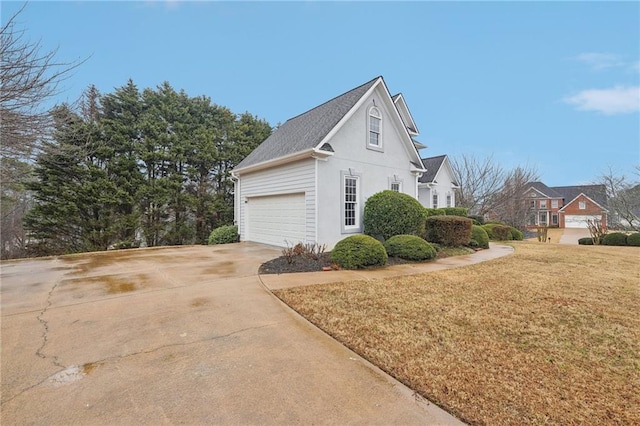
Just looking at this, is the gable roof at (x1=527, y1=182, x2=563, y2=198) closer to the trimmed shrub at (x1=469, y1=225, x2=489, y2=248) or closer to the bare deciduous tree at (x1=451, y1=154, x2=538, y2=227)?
the bare deciduous tree at (x1=451, y1=154, x2=538, y2=227)

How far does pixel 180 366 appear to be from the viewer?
2865 mm

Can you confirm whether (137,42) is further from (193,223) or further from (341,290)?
(341,290)

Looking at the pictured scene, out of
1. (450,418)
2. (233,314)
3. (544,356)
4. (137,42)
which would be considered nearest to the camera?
(450,418)

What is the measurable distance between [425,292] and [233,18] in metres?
13.8

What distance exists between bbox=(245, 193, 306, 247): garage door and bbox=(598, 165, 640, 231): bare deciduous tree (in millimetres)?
27664

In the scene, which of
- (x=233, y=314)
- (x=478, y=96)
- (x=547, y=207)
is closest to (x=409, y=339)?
(x=233, y=314)

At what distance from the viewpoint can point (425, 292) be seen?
5469 millimetres

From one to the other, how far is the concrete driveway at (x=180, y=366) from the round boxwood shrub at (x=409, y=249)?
5.24 meters

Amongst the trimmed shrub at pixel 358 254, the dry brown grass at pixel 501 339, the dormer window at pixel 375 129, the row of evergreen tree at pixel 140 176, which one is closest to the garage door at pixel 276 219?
the trimmed shrub at pixel 358 254

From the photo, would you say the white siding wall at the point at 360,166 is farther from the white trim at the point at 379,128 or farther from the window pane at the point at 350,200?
the window pane at the point at 350,200

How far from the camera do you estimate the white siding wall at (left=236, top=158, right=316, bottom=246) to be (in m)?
10.0

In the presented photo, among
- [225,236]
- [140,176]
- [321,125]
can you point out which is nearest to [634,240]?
[321,125]

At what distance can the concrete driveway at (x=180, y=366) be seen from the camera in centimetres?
221

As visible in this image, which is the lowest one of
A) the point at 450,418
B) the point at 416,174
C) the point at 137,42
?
the point at 450,418
